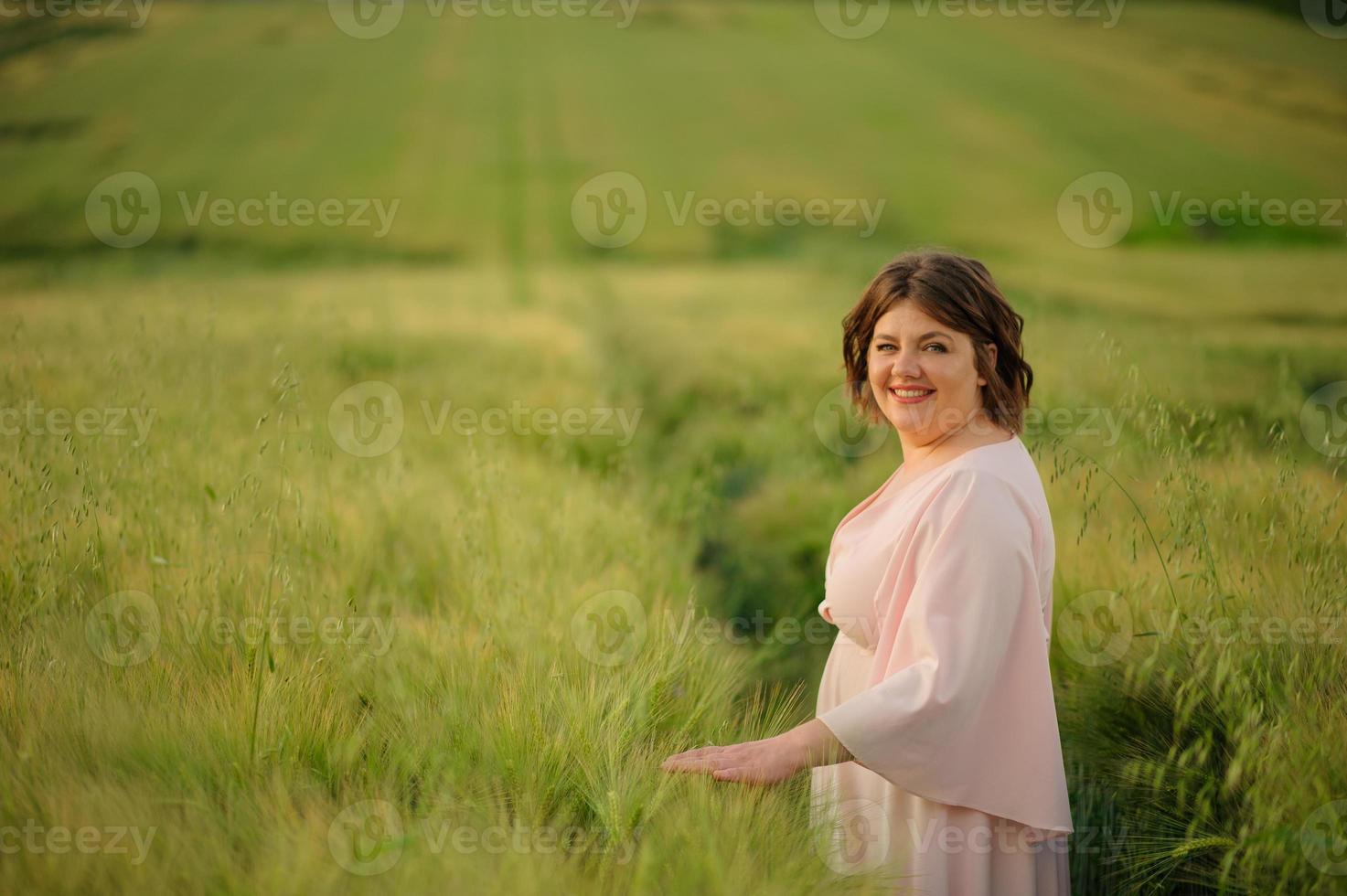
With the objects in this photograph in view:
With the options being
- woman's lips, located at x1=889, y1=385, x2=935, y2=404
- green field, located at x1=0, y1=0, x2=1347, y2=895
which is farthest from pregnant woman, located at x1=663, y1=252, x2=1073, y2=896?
green field, located at x1=0, y1=0, x2=1347, y2=895

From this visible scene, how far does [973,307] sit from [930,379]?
0.68 feet

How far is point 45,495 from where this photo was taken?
3072 millimetres

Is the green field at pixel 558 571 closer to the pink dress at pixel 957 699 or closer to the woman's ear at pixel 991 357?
the pink dress at pixel 957 699

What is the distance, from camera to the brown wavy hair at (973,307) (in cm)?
220

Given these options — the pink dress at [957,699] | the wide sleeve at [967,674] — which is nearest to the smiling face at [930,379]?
the pink dress at [957,699]

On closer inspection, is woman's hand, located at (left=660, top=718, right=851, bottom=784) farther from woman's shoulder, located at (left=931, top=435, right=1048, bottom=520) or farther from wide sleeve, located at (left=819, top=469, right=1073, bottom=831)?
woman's shoulder, located at (left=931, top=435, right=1048, bottom=520)

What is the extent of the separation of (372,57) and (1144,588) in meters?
37.4

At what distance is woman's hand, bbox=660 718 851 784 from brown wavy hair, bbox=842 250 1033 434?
3.03ft

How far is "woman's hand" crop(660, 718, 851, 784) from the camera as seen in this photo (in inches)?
76.7

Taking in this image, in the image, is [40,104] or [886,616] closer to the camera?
[886,616]

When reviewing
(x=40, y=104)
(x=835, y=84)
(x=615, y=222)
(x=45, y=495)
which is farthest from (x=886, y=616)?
(x=835, y=84)

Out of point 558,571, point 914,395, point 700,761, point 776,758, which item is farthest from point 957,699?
point 558,571

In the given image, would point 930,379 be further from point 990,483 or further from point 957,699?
point 957,699

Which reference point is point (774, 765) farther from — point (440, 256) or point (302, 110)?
point (302, 110)
